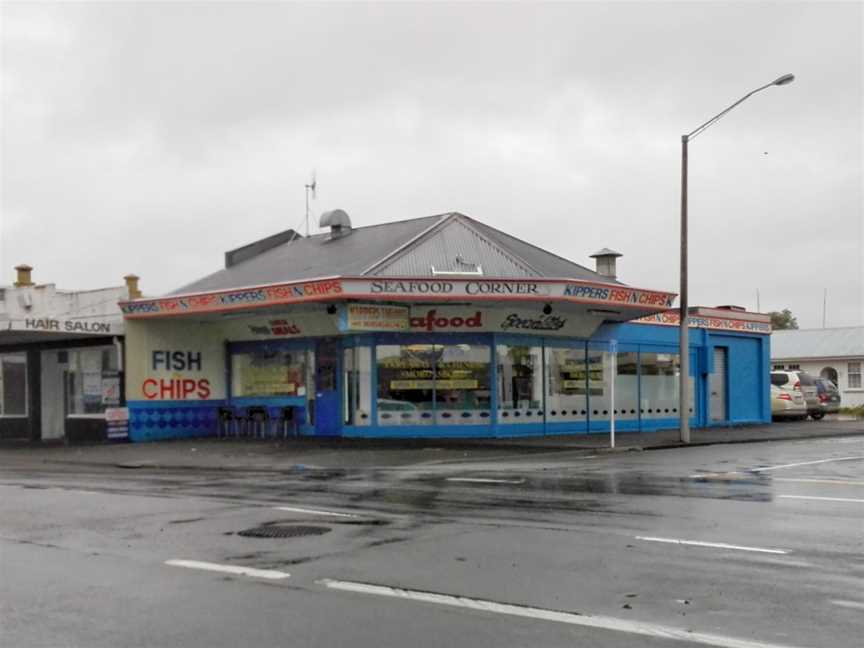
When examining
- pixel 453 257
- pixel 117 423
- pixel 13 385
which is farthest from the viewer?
pixel 13 385

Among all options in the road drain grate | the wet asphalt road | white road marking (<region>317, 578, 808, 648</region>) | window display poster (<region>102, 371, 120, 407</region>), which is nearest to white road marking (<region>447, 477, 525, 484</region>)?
the wet asphalt road

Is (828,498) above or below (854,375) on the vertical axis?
below

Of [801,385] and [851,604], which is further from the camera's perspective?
[801,385]

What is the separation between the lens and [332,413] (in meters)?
26.8

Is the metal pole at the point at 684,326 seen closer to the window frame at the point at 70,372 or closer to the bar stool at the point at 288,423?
the bar stool at the point at 288,423

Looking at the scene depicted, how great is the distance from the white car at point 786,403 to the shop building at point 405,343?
7.21m

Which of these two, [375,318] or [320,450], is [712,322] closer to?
[375,318]

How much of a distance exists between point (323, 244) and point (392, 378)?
7.09m

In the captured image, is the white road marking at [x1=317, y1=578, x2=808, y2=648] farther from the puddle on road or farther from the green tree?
the green tree

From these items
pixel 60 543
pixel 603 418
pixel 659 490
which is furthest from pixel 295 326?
pixel 60 543

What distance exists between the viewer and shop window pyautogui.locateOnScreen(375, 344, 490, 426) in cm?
2578

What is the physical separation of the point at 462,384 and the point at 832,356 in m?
36.9

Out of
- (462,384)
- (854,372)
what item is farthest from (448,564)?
(854,372)

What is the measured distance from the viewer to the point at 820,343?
58.4 m
